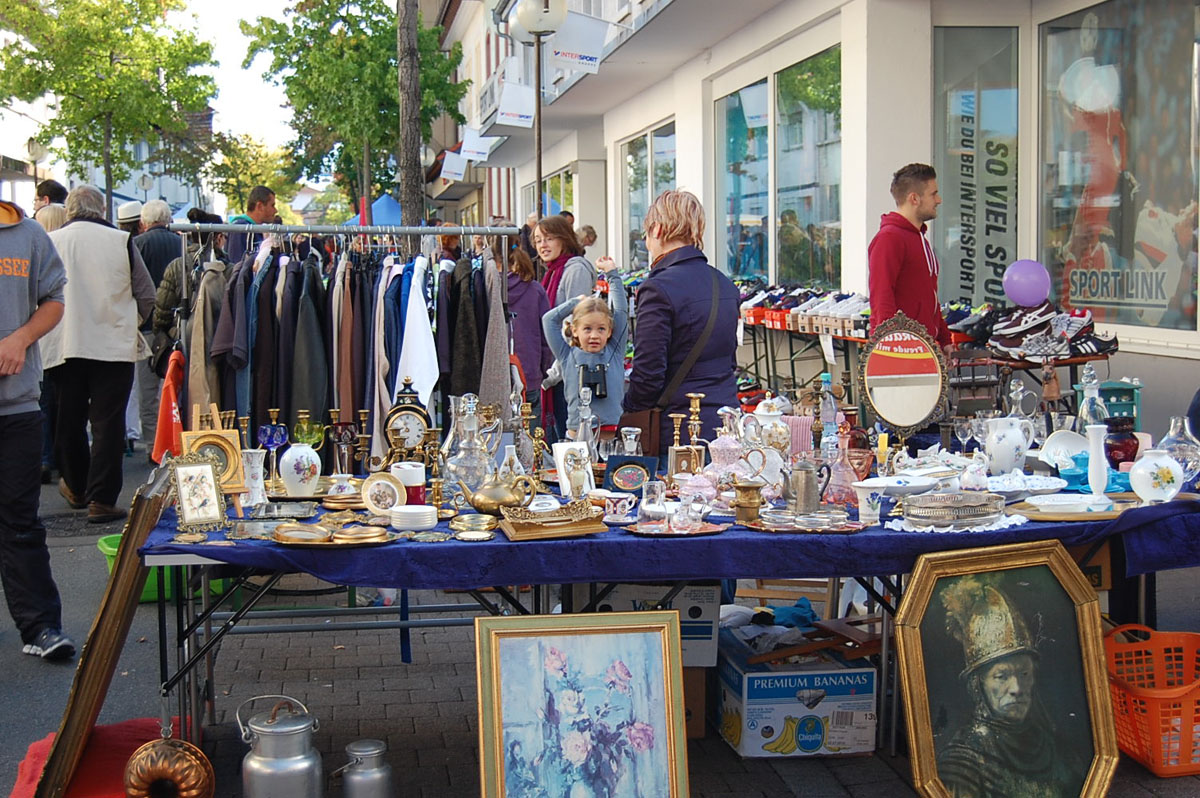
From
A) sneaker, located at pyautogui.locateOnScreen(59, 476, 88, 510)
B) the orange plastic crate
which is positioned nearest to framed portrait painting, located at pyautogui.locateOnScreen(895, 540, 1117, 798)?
the orange plastic crate

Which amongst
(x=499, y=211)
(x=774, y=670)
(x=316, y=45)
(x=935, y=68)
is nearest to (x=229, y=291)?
(x=774, y=670)

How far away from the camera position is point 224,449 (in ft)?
12.5

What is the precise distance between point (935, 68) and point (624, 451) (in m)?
6.40

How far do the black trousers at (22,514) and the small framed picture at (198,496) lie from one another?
144 cm

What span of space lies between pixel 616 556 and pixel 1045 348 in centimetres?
440

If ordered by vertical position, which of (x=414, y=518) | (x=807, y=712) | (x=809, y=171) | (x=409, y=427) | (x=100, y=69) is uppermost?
(x=100, y=69)

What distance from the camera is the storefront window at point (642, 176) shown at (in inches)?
627

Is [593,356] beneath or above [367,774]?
above

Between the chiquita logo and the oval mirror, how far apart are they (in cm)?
108

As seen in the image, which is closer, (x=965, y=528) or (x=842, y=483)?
(x=965, y=528)

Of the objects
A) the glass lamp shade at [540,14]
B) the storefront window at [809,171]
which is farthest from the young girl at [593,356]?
the storefront window at [809,171]

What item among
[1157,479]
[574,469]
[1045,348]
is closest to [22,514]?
[574,469]

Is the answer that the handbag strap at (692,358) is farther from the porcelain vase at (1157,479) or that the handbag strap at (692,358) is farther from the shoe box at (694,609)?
the porcelain vase at (1157,479)

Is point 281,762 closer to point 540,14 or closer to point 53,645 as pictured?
point 53,645
